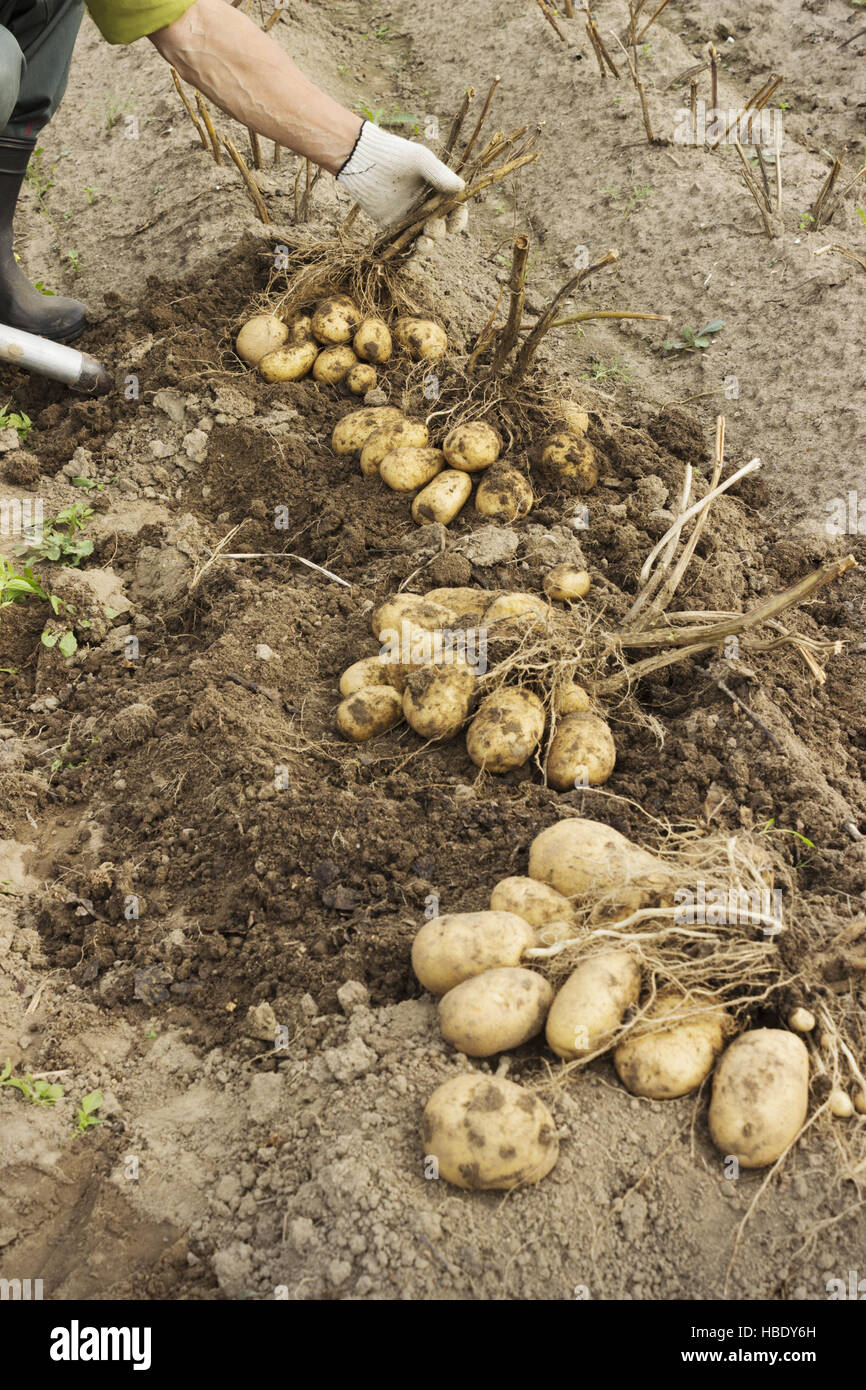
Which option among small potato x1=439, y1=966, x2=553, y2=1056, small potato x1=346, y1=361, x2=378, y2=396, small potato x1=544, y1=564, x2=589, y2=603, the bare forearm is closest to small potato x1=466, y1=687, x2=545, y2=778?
small potato x1=544, y1=564, x2=589, y2=603

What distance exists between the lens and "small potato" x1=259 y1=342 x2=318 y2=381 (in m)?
3.72

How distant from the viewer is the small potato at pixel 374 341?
3691 millimetres

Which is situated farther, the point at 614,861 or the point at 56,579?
the point at 56,579

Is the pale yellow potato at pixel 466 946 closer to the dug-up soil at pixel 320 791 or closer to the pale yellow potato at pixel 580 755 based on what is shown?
the dug-up soil at pixel 320 791

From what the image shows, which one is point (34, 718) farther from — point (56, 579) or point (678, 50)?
point (678, 50)

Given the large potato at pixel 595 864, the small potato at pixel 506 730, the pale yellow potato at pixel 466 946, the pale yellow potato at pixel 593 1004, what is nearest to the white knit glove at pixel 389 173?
the small potato at pixel 506 730

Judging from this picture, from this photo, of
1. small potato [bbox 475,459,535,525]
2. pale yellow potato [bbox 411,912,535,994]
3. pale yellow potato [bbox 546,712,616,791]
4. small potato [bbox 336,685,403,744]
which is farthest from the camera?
small potato [bbox 475,459,535,525]

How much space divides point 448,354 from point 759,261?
4.67ft

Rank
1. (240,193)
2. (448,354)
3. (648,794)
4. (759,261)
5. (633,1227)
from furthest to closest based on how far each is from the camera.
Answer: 1. (240,193)
2. (759,261)
3. (448,354)
4. (648,794)
5. (633,1227)

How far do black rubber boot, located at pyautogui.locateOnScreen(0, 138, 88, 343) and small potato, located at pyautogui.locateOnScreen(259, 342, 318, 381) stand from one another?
896mm

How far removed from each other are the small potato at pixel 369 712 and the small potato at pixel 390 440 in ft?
3.35

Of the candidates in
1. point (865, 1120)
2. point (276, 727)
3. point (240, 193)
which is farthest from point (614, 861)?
point (240, 193)

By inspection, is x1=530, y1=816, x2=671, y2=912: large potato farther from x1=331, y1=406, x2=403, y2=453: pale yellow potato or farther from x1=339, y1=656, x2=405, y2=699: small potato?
x1=331, y1=406, x2=403, y2=453: pale yellow potato

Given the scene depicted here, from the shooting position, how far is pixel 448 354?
373cm
